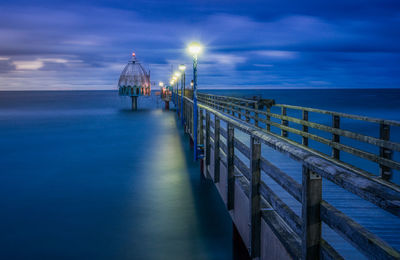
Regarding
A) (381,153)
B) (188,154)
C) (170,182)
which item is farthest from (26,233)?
(188,154)

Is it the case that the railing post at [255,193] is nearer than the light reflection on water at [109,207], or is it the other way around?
the railing post at [255,193]

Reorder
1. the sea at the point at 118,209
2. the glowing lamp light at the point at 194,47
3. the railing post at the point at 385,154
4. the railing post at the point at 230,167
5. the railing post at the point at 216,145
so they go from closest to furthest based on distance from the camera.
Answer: the railing post at the point at 230,167 < the railing post at the point at 385,154 < the railing post at the point at 216,145 < the sea at the point at 118,209 < the glowing lamp light at the point at 194,47

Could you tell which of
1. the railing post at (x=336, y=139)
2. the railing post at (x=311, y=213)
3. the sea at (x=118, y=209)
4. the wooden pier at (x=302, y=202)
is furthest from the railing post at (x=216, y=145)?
the railing post at (x=311, y=213)

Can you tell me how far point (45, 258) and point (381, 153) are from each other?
23.8 ft

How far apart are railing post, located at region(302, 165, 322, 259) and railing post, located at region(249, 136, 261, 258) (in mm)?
1646

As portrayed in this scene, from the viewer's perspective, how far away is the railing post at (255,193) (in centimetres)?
450

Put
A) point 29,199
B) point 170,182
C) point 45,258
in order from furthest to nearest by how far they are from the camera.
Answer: point 170,182
point 29,199
point 45,258

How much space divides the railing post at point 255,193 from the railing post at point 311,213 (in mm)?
1646

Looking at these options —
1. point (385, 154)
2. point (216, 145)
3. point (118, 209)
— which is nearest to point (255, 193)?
point (216, 145)

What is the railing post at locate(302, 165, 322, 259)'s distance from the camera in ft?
9.06

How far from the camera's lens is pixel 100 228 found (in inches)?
378

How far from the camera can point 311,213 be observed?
2779mm

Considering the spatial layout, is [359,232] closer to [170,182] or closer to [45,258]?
[45,258]

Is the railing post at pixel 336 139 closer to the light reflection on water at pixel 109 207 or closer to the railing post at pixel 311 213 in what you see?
the light reflection on water at pixel 109 207
